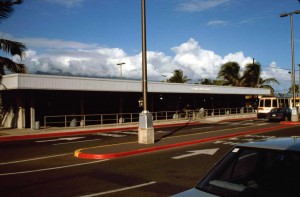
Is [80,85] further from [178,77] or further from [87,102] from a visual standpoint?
[178,77]

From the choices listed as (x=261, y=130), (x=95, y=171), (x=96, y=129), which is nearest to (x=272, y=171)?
(x=95, y=171)

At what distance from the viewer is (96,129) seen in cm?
2555

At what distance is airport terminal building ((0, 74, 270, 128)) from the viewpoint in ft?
77.1

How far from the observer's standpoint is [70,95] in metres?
30.9

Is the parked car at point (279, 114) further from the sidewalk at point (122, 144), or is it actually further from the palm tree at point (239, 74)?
the palm tree at point (239, 74)

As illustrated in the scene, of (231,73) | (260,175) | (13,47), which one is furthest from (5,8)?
(231,73)

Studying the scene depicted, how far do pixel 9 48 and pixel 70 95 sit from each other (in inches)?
374

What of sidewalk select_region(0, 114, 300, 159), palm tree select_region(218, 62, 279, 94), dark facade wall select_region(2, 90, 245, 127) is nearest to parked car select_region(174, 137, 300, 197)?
sidewalk select_region(0, 114, 300, 159)

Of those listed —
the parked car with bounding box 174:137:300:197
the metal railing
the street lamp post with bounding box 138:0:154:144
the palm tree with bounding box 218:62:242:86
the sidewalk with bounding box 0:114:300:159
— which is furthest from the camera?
the palm tree with bounding box 218:62:242:86

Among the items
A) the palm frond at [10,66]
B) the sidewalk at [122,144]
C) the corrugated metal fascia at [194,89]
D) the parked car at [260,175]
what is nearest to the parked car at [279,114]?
the sidewalk at [122,144]

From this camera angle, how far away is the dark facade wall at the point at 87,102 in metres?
26.6

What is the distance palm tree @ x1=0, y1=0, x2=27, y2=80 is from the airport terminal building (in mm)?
762

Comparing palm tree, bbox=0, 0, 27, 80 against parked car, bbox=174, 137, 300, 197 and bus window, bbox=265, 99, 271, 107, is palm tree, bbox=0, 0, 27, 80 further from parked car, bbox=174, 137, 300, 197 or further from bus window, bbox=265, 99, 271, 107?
bus window, bbox=265, 99, 271, 107

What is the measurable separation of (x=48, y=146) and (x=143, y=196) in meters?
10.5
